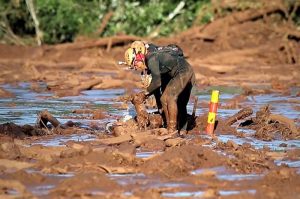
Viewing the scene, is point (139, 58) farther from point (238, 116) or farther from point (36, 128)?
point (238, 116)

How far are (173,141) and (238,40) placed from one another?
55.6 feet

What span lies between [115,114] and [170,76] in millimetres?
3465

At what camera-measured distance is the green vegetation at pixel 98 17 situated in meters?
28.6

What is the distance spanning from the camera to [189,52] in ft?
84.8

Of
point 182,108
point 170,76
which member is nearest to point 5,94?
point 182,108

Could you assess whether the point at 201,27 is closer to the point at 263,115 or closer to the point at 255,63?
the point at 255,63

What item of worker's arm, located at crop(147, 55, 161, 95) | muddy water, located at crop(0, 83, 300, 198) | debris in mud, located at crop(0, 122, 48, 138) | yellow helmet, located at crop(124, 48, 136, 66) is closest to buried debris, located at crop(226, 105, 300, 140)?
muddy water, located at crop(0, 83, 300, 198)

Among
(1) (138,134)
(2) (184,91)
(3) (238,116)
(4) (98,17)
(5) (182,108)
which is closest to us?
(1) (138,134)

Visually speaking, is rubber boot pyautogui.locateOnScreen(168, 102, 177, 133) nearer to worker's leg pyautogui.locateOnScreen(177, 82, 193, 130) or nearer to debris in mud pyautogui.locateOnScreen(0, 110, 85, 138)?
worker's leg pyautogui.locateOnScreen(177, 82, 193, 130)

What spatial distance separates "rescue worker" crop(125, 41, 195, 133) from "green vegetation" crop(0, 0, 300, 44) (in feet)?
55.1

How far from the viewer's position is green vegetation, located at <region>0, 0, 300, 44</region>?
2856 centimetres

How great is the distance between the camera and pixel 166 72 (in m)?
11.4

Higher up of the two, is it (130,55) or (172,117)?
(130,55)

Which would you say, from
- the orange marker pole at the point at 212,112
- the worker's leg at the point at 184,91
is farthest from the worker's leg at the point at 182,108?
the orange marker pole at the point at 212,112
